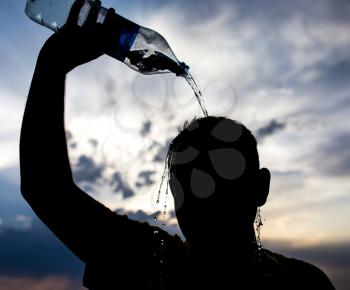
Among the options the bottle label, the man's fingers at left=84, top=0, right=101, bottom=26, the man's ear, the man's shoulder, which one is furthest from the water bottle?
the man's shoulder

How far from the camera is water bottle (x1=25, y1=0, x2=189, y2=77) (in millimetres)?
3414

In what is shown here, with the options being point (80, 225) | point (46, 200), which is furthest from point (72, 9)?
point (80, 225)

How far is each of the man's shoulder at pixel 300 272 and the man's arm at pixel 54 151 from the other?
106 cm

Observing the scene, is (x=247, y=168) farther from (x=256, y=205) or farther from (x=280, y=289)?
(x=280, y=289)

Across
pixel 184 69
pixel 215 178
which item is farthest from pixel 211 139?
pixel 184 69

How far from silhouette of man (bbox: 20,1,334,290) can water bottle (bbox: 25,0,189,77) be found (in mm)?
1259

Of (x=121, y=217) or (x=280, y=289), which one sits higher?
(x=121, y=217)

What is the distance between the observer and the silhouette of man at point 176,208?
1867 mm

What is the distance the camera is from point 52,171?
1.89m

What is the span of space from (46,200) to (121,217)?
45 cm

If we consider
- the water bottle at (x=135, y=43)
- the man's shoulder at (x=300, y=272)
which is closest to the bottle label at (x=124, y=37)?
the water bottle at (x=135, y=43)

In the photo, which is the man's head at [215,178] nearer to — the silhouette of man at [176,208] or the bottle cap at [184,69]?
the silhouette of man at [176,208]

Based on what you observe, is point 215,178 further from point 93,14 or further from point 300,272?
point 93,14

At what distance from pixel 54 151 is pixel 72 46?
1.77 ft
